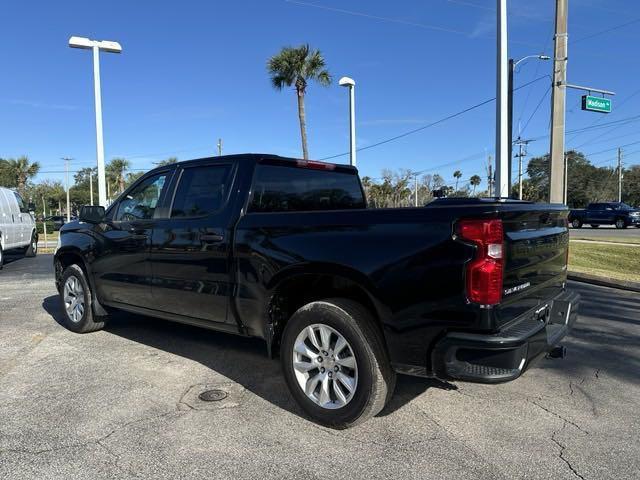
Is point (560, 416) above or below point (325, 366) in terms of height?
below

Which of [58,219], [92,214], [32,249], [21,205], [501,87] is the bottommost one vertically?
[32,249]

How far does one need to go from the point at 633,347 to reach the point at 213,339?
14.7 feet

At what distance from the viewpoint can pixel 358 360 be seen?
3305 millimetres

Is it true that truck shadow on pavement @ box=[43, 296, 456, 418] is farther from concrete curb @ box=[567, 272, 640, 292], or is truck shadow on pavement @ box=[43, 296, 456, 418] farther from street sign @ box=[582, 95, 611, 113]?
street sign @ box=[582, 95, 611, 113]

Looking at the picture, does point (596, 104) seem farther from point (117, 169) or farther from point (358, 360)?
point (117, 169)

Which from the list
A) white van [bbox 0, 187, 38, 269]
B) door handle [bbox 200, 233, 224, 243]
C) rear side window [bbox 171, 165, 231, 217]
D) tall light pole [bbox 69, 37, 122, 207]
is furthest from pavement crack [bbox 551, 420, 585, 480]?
tall light pole [bbox 69, 37, 122, 207]

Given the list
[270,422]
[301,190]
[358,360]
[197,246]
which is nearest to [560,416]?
[358,360]

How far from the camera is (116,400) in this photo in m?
3.97

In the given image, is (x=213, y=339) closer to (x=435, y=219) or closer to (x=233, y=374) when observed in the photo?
(x=233, y=374)

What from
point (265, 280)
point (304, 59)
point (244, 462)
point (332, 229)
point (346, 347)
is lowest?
point (244, 462)

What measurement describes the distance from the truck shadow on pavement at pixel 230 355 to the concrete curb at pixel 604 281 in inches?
257

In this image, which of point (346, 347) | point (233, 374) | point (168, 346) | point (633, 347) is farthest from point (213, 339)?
point (633, 347)

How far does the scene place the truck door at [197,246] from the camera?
4160 millimetres

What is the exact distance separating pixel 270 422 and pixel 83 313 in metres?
3.39
